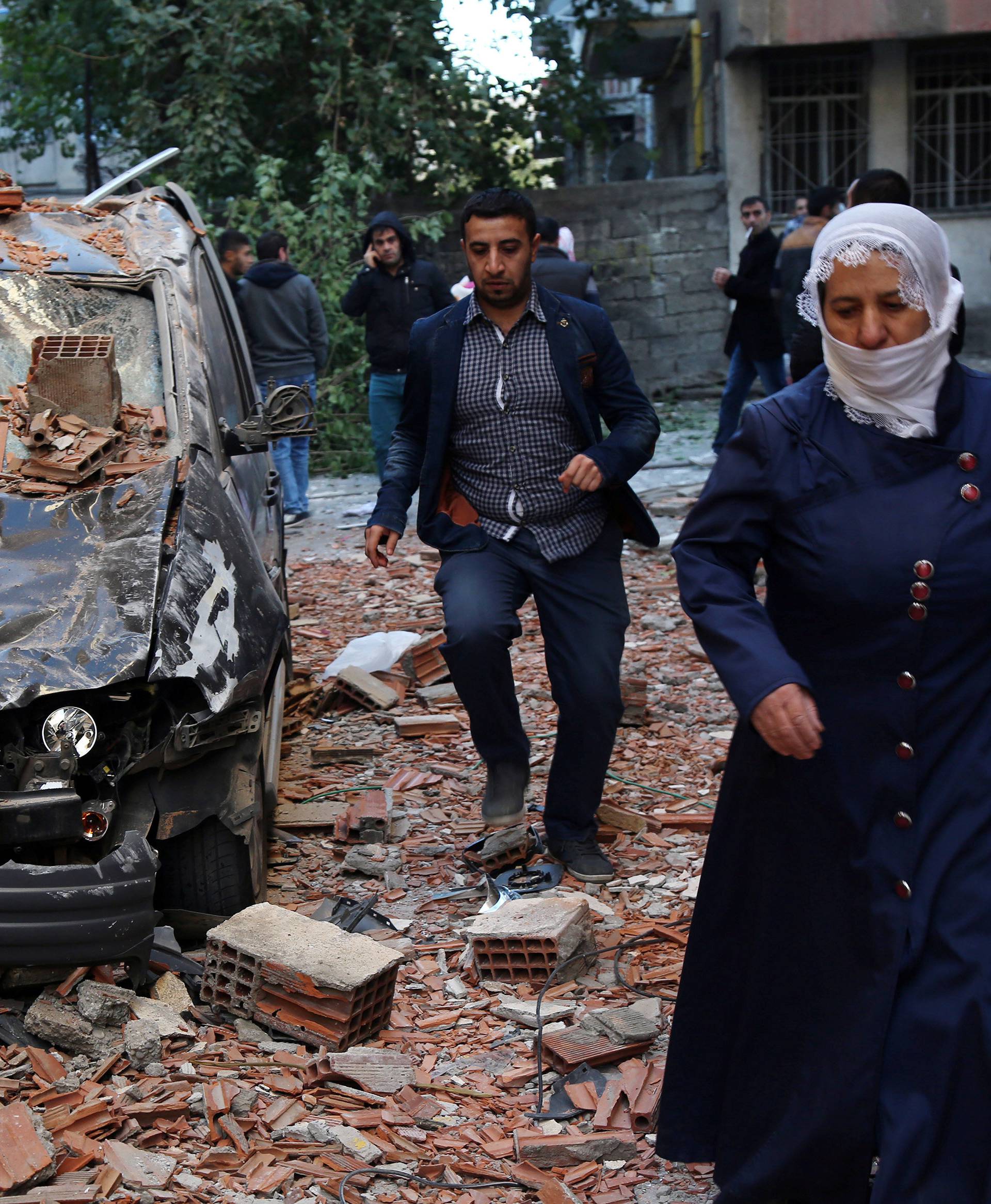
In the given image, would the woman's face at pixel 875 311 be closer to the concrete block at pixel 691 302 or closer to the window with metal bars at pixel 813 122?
the concrete block at pixel 691 302

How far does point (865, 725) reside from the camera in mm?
2820

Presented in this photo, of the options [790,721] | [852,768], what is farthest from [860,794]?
[790,721]

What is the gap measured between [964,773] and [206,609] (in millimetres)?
2427

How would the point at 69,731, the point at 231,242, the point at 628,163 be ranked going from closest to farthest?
1. the point at 69,731
2. the point at 231,242
3. the point at 628,163

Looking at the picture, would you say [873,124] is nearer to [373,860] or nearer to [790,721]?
[373,860]

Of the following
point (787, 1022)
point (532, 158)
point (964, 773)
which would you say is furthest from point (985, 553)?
point (532, 158)

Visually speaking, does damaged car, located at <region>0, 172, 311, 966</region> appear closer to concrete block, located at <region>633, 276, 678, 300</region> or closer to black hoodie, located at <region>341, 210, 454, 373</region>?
black hoodie, located at <region>341, 210, 454, 373</region>

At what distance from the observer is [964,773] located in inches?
109

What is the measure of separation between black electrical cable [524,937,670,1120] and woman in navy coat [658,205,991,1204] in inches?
35.1

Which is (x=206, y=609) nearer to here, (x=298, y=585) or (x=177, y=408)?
(x=177, y=408)

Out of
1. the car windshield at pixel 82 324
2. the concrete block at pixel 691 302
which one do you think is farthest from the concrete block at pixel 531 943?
the concrete block at pixel 691 302

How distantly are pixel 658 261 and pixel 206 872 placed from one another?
1544 centimetres

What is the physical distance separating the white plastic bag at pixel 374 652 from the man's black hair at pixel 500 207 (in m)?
3.25

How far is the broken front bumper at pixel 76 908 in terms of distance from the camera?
3746 millimetres
